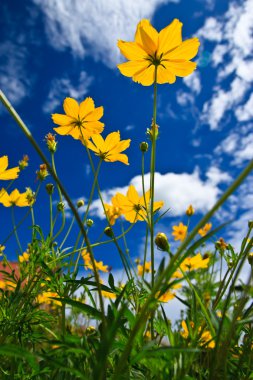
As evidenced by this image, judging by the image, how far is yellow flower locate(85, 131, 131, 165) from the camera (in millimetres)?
1270

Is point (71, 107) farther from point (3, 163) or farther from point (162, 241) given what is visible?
point (162, 241)

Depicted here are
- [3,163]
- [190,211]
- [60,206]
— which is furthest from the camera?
[190,211]

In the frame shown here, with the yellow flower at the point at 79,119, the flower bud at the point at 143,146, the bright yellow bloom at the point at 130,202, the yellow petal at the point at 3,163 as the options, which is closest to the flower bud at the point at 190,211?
the bright yellow bloom at the point at 130,202

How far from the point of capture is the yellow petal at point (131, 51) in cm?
95

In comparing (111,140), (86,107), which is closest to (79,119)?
(86,107)

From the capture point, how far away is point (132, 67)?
40.6 inches

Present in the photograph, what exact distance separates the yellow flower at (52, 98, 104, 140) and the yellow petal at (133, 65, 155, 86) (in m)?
0.16

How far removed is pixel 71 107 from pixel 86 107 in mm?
48

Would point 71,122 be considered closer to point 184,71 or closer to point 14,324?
point 184,71

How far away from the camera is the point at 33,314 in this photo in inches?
41.1

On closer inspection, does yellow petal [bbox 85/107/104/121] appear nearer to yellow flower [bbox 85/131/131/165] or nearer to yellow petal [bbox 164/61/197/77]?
yellow flower [bbox 85/131/131/165]

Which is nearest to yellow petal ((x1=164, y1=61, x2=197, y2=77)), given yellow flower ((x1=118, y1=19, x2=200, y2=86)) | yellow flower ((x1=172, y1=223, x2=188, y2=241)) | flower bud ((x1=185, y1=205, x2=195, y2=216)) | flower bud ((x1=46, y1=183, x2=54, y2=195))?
yellow flower ((x1=118, y1=19, x2=200, y2=86))

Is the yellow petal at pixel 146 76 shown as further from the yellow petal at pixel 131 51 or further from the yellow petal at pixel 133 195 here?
the yellow petal at pixel 133 195

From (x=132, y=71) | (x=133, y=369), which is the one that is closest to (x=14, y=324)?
(x=133, y=369)
